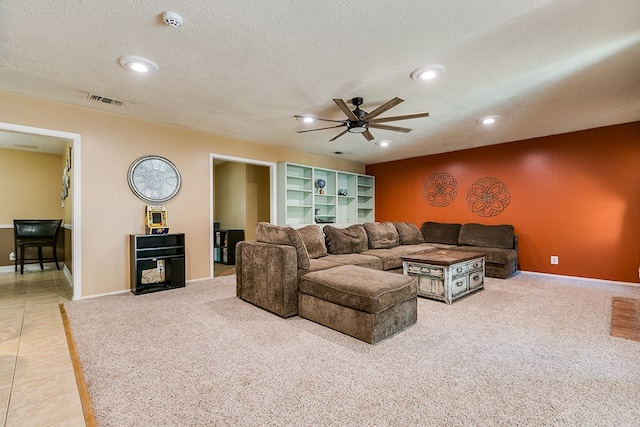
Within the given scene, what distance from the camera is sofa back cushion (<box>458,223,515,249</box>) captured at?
194 inches

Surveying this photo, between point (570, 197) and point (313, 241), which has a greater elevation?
point (570, 197)

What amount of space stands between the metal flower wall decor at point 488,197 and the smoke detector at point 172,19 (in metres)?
5.50

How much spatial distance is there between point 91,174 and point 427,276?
429cm

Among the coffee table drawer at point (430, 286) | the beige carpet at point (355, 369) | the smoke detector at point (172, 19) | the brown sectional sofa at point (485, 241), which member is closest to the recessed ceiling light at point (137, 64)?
the smoke detector at point (172, 19)

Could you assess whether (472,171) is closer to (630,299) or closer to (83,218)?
(630,299)

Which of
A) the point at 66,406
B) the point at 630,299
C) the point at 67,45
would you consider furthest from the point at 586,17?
the point at 66,406

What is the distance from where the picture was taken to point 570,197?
182 inches

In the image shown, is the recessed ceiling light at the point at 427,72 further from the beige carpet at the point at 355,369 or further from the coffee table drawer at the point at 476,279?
the coffee table drawer at the point at 476,279

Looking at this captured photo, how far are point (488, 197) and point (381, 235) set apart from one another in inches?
92.3

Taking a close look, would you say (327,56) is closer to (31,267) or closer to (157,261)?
(157,261)

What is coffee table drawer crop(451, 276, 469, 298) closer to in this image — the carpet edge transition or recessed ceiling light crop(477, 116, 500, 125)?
recessed ceiling light crop(477, 116, 500, 125)

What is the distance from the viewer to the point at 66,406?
5.14 ft

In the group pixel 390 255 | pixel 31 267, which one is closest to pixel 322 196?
pixel 390 255

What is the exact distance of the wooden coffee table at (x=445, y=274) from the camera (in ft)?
10.8
